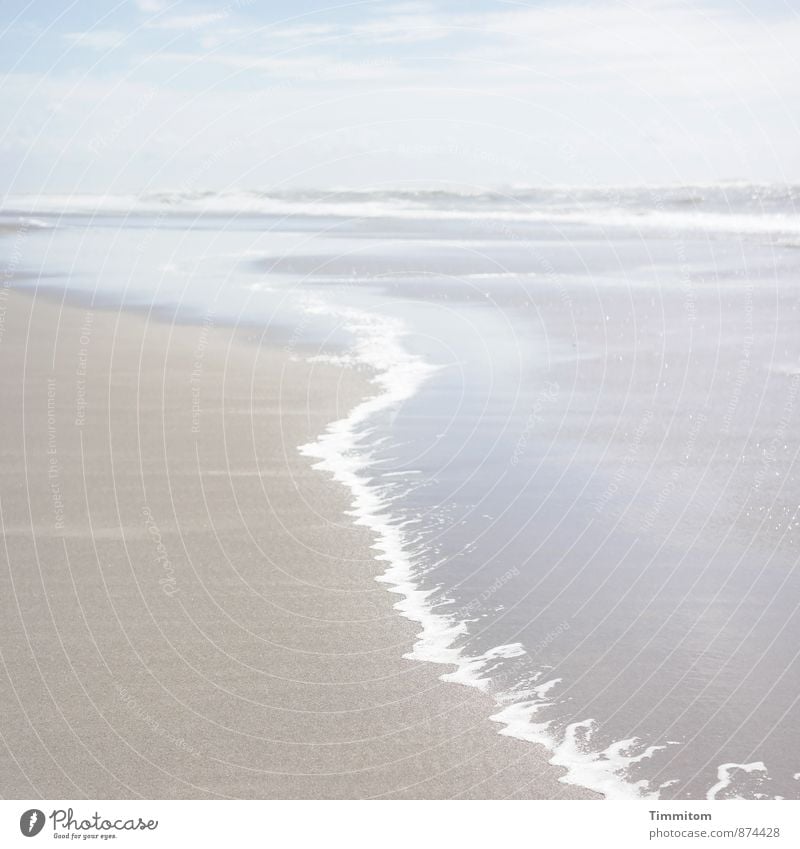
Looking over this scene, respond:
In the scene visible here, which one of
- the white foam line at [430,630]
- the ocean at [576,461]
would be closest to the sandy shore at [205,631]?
the white foam line at [430,630]

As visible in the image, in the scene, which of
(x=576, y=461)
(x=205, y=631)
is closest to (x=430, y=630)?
(x=205, y=631)

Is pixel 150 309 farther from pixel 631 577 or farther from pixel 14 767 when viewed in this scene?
pixel 14 767

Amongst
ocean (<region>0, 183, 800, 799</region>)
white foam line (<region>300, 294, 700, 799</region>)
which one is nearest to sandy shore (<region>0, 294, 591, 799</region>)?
white foam line (<region>300, 294, 700, 799</region>)

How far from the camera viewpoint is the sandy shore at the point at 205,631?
164 inches

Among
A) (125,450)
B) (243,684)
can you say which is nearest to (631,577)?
(243,684)

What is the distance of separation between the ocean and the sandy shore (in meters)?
0.22

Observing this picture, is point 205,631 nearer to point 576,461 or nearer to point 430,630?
point 430,630

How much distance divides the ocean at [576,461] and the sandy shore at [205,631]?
8.5 inches

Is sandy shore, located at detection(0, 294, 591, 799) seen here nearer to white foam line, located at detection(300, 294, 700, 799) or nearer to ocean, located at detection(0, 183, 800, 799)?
white foam line, located at detection(300, 294, 700, 799)

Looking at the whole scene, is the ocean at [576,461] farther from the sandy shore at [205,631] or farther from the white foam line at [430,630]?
the sandy shore at [205,631]

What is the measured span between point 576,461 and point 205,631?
2.82 meters

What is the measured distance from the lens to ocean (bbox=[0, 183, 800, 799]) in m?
4.51

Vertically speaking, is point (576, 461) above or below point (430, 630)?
above

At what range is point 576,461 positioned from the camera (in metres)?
7.09
